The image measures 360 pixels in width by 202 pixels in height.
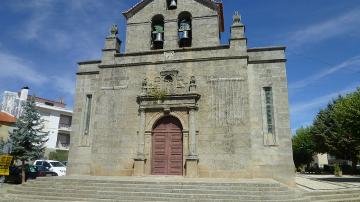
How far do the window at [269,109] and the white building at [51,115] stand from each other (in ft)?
93.1

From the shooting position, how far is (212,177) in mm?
12492

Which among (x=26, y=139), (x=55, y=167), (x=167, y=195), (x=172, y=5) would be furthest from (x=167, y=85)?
(x=55, y=167)

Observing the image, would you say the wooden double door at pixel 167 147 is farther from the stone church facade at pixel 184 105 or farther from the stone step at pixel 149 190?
the stone step at pixel 149 190

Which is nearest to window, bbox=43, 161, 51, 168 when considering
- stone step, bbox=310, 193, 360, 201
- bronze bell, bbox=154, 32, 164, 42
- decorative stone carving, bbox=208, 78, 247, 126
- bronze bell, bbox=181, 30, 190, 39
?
bronze bell, bbox=154, 32, 164, 42

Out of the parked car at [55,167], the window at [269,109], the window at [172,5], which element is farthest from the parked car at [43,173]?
the window at [269,109]

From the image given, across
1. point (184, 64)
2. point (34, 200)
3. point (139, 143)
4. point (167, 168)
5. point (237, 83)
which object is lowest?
point (34, 200)

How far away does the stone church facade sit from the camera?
12.7 meters

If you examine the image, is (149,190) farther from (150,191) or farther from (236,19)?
(236,19)

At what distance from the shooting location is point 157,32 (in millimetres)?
15148

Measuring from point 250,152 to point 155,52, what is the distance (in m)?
6.46

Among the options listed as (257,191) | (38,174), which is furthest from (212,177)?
(38,174)

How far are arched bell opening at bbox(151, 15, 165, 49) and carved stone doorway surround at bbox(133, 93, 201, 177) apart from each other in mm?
3200

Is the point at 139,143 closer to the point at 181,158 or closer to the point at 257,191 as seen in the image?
the point at 181,158

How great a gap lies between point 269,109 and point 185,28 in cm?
569
